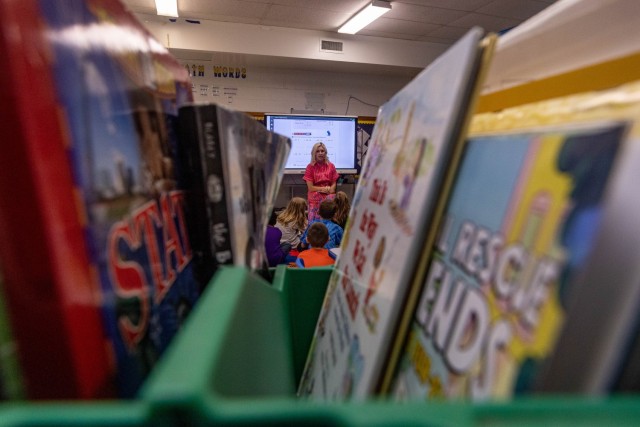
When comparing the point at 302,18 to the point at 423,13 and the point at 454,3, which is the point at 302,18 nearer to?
the point at 423,13

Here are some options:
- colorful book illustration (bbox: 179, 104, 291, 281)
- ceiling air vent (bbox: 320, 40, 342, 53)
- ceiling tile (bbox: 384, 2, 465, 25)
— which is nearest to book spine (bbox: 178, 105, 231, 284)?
colorful book illustration (bbox: 179, 104, 291, 281)

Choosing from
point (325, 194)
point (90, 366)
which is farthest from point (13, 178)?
point (325, 194)

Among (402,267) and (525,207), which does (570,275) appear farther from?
(402,267)

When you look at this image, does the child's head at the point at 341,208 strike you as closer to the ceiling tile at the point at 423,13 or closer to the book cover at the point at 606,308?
the ceiling tile at the point at 423,13

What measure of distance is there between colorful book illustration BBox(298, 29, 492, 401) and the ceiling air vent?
14.7 ft

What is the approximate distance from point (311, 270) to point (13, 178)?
565mm

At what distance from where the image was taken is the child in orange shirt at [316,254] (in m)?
1.86

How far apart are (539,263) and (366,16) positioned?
4.39m

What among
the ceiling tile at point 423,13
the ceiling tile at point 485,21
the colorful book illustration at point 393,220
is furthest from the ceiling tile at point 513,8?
the colorful book illustration at point 393,220

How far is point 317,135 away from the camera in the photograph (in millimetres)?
4898

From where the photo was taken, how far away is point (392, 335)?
1.24ft

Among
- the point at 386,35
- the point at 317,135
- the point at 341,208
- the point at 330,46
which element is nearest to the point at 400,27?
the point at 386,35

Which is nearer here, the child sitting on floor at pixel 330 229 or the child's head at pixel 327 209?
the child sitting on floor at pixel 330 229

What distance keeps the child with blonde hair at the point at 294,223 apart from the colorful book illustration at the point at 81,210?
2.34m
